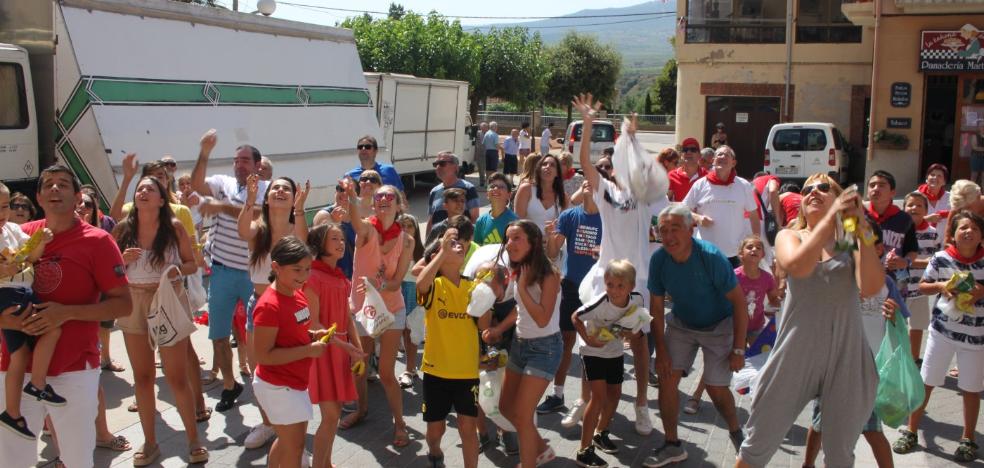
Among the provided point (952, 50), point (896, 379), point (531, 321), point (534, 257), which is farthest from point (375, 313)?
point (952, 50)

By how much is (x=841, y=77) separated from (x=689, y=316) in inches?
907

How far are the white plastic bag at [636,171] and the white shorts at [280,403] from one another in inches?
101

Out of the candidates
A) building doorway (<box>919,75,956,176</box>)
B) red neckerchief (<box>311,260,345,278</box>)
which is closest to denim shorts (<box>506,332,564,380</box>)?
red neckerchief (<box>311,260,345,278</box>)

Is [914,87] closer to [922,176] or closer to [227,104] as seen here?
[922,176]

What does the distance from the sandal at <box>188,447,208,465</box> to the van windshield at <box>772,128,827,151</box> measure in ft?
59.6

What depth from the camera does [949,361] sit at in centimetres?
639

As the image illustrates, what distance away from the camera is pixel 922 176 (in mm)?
22703

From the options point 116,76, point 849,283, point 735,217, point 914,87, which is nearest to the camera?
point 849,283

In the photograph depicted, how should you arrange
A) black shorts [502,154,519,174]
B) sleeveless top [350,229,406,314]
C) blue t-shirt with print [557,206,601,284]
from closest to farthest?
1. sleeveless top [350,229,406,314]
2. blue t-shirt with print [557,206,601,284]
3. black shorts [502,154,519,174]

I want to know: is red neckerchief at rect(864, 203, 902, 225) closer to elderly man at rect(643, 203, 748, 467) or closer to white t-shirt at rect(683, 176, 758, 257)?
white t-shirt at rect(683, 176, 758, 257)

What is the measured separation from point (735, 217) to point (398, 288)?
130 inches

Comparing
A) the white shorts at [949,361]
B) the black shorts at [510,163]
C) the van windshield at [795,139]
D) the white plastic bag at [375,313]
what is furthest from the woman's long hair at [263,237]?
the black shorts at [510,163]

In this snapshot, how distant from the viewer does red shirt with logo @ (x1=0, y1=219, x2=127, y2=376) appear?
475cm

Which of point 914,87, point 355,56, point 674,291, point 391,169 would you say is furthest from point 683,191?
point 914,87
